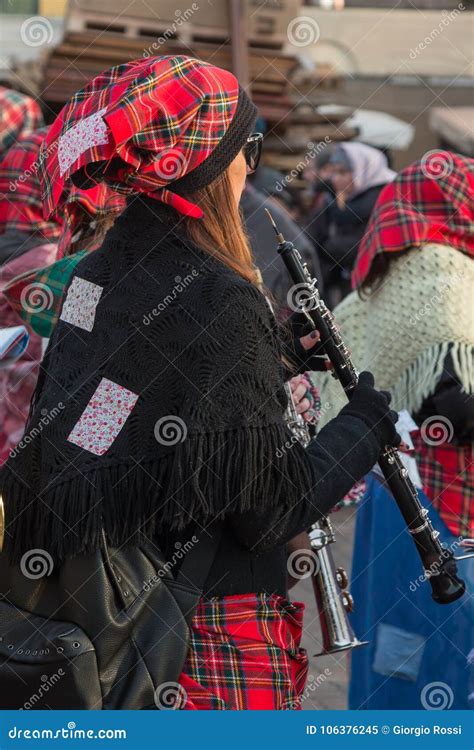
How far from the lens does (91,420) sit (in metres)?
1.97

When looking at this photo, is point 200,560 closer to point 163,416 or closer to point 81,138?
point 163,416

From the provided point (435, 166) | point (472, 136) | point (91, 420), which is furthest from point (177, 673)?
point (472, 136)

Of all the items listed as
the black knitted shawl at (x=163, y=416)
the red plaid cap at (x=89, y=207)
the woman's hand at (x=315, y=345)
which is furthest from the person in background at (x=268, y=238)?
the black knitted shawl at (x=163, y=416)

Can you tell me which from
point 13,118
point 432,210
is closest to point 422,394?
point 432,210

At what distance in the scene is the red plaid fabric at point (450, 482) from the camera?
315 centimetres

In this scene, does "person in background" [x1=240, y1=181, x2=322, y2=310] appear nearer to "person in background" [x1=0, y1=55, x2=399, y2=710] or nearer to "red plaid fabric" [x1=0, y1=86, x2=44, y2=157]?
"red plaid fabric" [x1=0, y1=86, x2=44, y2=157]

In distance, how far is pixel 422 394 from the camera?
3.13m

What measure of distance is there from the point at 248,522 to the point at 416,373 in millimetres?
1325

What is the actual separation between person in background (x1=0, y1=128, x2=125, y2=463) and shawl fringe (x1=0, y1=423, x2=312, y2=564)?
2.51 ft

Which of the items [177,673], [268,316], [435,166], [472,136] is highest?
[472,136]

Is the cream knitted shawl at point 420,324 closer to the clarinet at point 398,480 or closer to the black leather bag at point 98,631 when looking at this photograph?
the clarinet at point 398,480

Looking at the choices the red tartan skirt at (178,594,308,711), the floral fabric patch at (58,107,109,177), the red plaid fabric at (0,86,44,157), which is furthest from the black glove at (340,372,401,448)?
the red plaid fabric at (0,86,44,157)
